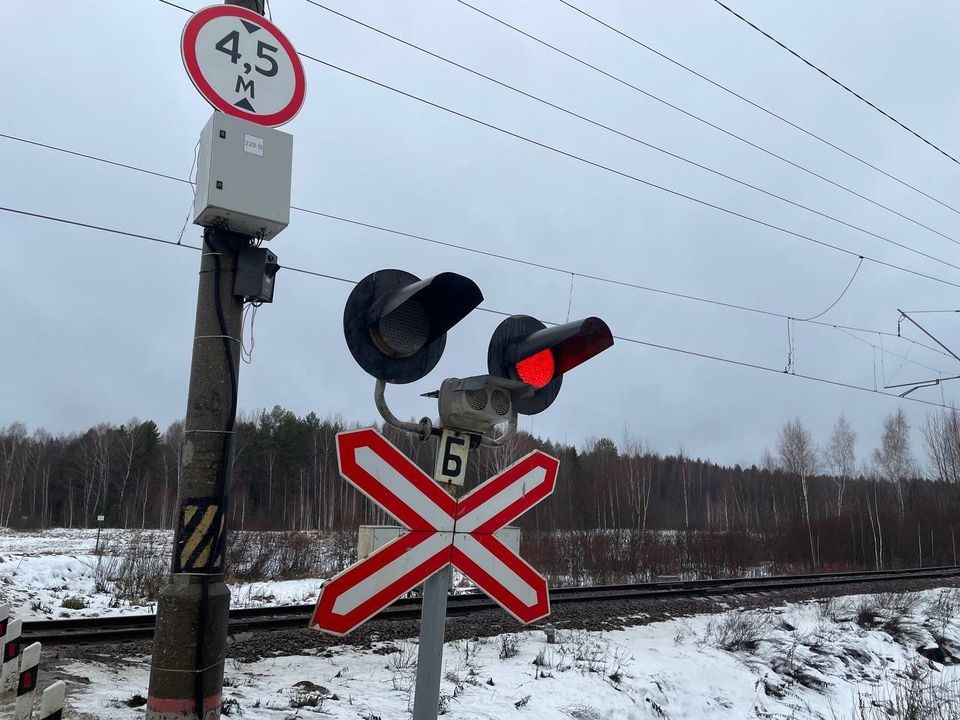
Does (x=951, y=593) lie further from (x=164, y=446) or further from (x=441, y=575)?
(x=164, y=446)

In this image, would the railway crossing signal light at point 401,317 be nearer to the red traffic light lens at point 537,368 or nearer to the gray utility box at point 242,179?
the red traffic light lens at point 537,368

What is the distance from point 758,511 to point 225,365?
6095 cm

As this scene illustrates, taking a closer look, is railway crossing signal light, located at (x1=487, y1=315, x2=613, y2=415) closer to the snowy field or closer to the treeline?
the snowy field

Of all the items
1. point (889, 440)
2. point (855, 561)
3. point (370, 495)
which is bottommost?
point (855, 561)

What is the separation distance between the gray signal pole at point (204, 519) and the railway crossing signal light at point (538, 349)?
168 cm

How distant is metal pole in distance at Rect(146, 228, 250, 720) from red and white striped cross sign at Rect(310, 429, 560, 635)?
4.65ft

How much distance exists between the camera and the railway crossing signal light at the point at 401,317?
2967 mm

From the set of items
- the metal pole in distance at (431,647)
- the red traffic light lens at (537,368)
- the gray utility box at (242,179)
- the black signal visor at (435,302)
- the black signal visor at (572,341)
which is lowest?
the metal pole in distance at (431,647)

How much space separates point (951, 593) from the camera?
17156 millimetres

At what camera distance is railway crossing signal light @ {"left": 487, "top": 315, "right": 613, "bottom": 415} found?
10.0 feet

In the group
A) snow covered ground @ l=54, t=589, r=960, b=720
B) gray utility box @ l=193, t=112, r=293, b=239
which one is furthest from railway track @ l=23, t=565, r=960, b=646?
gray utility box @ l=193, t=112, r=293, b=239

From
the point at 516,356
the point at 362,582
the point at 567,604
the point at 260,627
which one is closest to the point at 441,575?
the point at 362,582

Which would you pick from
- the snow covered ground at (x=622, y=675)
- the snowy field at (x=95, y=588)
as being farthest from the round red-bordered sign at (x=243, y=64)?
the snowy field at (x=95, y=588)

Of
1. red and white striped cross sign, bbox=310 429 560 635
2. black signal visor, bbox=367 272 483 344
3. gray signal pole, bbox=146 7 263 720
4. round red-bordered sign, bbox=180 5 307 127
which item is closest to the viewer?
red and white striped cross sign, bbox=310 429 560 635
